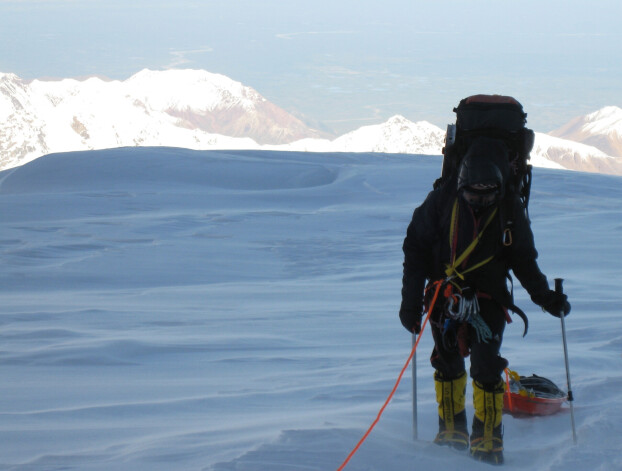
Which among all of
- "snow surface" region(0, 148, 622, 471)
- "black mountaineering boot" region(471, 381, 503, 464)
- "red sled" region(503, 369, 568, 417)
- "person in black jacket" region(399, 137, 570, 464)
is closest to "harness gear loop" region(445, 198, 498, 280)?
"person in black jacket" region(399, 137, 570, 464)

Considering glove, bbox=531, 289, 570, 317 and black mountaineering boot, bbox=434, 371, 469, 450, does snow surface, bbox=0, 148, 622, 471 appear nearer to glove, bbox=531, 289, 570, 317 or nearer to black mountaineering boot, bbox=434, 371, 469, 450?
black mountaineering boot, bbox=434, 371, 469, 450

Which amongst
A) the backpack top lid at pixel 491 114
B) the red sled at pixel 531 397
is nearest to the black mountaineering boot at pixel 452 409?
the red sled at pixel 531 397

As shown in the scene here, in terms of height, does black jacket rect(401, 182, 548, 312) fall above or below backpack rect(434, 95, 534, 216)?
below

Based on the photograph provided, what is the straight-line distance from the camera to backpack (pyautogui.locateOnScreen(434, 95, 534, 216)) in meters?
3.41

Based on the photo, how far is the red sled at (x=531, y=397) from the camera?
3975mm

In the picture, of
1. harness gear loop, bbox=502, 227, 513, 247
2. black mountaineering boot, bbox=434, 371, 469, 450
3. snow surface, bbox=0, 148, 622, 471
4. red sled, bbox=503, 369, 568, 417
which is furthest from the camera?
red sled, bbox=503, 369, 568, 417

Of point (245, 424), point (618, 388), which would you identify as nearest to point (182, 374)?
point (245, 424)

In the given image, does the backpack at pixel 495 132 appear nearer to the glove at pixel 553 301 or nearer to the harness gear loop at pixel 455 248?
the harness gear loop at pixel 455 248

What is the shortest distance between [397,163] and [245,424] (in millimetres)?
18397

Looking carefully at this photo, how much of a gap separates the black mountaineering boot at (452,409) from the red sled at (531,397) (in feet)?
1.52

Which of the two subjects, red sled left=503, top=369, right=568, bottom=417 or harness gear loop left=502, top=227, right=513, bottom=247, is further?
red sled left=503, top=369, right=568, bottom=417

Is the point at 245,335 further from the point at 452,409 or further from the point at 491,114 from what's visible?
the point at 491,114

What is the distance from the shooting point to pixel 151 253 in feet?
36.3

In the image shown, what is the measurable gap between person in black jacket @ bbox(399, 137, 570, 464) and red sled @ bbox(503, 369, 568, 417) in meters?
0.59
